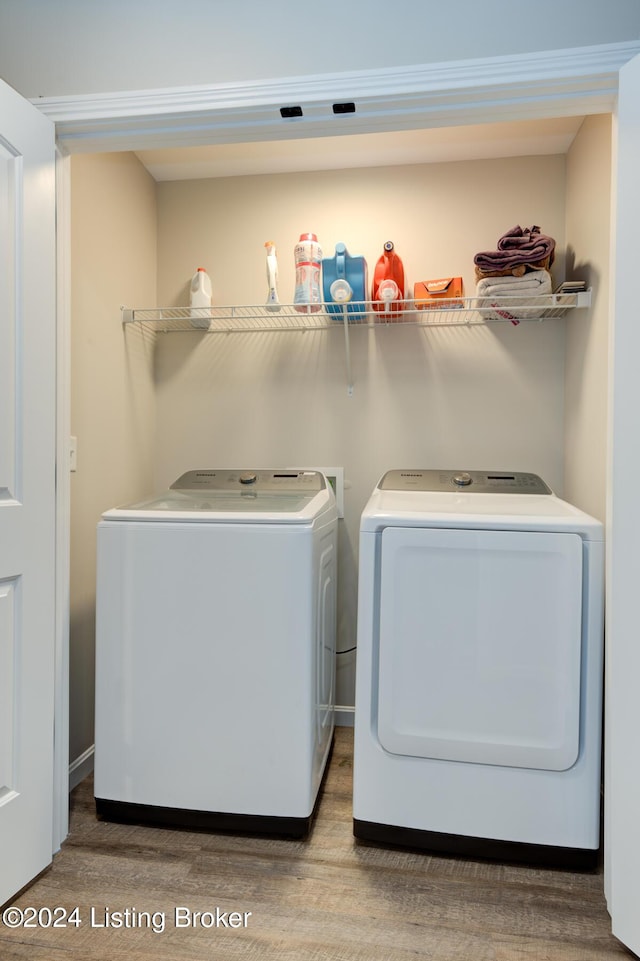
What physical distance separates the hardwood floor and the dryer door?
298 mm

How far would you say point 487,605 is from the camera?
1593 mm

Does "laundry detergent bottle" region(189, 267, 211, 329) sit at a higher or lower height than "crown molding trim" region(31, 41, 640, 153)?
lower

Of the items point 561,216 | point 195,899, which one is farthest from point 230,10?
point 195,899

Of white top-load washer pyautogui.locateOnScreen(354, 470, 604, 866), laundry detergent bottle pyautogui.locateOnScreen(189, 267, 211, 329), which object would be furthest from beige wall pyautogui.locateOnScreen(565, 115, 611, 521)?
laundry detergent bottle pyautogui.locateOnScreen(189, 267, 211, 329)

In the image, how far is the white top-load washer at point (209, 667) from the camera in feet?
5.50

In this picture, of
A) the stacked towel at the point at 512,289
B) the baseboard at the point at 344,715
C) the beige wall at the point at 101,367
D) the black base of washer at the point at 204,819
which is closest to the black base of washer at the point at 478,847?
the black base of washer at the point at 204,819

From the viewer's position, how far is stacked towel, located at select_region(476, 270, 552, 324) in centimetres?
206

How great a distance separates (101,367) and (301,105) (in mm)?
1120

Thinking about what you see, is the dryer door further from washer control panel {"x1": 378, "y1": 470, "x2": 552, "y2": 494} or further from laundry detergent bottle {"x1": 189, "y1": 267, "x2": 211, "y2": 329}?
laundry detergent bottle {"x1": 189, "y1": 267, "x2": 211, "y2": 329}

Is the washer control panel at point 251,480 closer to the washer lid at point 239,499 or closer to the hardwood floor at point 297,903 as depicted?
the washer lid at point 239,499

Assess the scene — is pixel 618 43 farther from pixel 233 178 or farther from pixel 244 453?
pixel 244 453

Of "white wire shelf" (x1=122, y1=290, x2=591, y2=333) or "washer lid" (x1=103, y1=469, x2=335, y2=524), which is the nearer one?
"washer lid" (x1=103, y1=469, x2=335, y2=524)

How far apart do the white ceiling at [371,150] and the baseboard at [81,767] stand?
2.20 meters

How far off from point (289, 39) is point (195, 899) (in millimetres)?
2094
